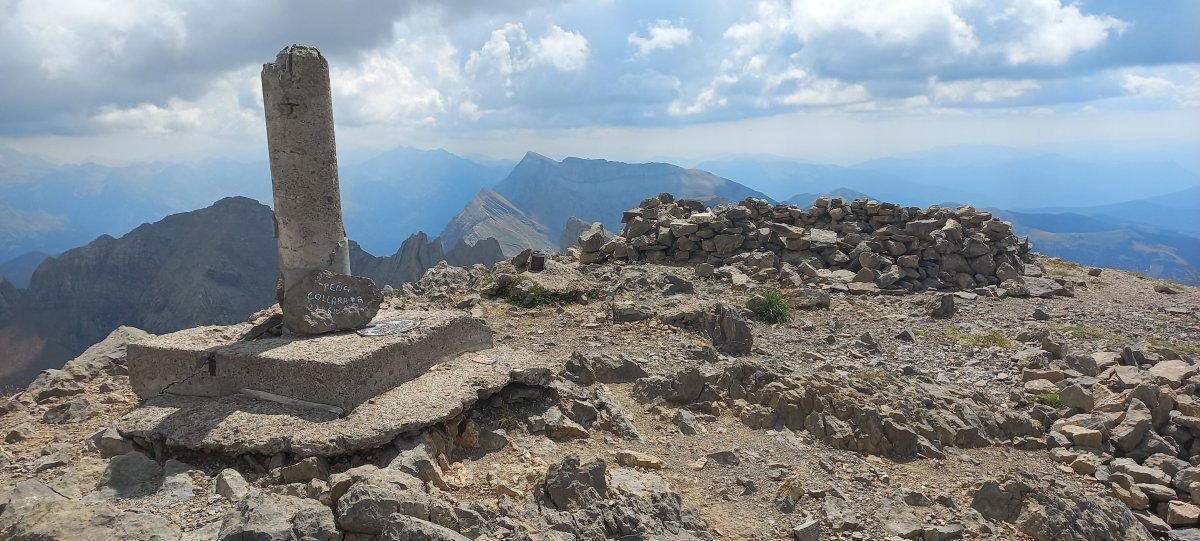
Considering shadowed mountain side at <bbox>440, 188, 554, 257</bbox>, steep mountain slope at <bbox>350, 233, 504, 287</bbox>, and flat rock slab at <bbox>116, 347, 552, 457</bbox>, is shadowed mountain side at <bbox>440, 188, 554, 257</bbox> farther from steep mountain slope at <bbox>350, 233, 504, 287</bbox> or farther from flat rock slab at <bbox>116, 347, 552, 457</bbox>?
flat rock slab at <bbox>116, 347, 552, 457</bbox>

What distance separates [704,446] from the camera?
9203mm

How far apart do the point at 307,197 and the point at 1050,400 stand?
11907 millimetres

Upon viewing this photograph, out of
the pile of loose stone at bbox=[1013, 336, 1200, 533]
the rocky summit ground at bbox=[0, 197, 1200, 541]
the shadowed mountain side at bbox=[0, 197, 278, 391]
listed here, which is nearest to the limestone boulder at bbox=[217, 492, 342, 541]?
the rocky summit ground at bbox=[0, 197, 1200, 541]

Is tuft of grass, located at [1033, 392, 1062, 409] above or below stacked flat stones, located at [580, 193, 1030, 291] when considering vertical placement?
below

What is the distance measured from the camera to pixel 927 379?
12.0 m

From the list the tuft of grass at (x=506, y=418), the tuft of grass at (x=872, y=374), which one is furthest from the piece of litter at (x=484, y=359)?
the tuft of grass at (x=872, y=374)

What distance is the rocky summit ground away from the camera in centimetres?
659

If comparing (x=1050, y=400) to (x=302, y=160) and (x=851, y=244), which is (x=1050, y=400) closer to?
(x=851, y=244)

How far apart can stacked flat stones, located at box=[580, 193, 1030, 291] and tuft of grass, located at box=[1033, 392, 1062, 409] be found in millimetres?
7481

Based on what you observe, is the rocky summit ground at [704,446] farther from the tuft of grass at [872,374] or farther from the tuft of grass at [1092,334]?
the tuft of grass at [872,374]

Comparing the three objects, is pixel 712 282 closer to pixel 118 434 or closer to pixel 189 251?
pixel 118 434

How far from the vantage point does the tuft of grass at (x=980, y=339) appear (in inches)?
550

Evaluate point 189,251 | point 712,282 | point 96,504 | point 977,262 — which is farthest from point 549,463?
point 189,251

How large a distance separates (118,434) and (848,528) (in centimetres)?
822
